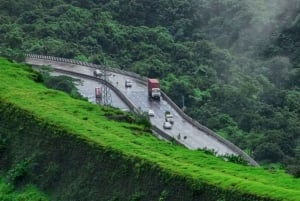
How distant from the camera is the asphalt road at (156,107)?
2616 inches

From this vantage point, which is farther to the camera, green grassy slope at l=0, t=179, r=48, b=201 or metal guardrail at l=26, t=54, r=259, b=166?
metal guardrail at l=26, t=54, r=259, b=166

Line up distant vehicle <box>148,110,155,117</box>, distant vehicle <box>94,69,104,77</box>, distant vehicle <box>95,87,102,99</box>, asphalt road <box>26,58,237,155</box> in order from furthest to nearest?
distant vehicle <box>94,69,104,77</box> → distant vehicle <box>95,87,102,99</box> → distant vehicle <box>148,110,155,117</box> → asphalt road <box>26,58,237,155</box>

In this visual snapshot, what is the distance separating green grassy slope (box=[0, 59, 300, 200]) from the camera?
27297 mm

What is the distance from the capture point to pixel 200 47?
99.3 metres

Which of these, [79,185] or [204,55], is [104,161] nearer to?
[79,185]

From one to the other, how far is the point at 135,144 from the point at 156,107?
152 feet

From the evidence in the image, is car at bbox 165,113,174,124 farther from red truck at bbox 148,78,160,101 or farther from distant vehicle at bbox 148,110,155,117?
red truck at bbox 148,78,160,101

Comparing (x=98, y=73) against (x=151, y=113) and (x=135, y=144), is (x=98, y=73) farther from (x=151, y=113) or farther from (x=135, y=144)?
(x=135, y=144)

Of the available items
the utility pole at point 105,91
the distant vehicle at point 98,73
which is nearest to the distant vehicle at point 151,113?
the utility pole at point 105,91

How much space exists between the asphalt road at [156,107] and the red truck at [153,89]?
536 millimetres

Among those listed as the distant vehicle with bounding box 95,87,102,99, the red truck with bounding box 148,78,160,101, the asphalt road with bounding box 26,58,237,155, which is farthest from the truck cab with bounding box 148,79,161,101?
the distant vehicle with bounding box 95,87,102,99

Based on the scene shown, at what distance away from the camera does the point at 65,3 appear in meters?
109

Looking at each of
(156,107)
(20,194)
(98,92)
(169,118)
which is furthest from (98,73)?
(20,194)

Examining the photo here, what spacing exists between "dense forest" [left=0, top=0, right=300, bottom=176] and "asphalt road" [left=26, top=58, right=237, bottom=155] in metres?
3.37
